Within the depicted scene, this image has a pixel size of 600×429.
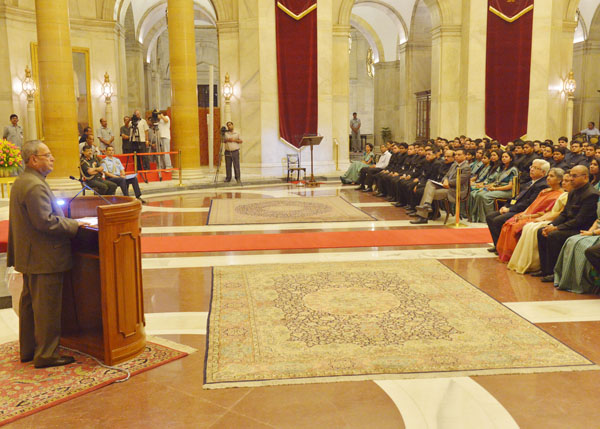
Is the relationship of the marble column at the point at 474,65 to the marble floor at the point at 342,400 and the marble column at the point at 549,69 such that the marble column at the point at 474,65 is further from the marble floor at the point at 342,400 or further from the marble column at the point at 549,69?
the marble floor at the point at 342,400

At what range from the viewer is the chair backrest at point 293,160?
51.9 feet

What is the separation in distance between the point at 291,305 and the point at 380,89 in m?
21.0

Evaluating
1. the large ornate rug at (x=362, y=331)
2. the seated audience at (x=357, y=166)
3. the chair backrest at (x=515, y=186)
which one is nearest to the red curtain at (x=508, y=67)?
the seated audience at (x=357, y=166)

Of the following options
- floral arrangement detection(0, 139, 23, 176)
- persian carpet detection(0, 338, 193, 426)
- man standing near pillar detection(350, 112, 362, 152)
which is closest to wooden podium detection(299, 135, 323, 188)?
floral arrangement detection(0, 139, 23, 176)

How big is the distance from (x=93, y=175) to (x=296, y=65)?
7.48 m

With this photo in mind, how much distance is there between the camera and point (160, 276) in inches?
241

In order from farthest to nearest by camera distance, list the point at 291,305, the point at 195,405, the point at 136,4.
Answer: the point at 136,4 < the point at 291,305 < the point at 195,405

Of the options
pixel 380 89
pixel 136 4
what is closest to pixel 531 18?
pixel 380 89

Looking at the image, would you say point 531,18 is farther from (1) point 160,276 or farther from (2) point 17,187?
(2) point 17,187

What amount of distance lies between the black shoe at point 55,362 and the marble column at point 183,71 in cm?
1146

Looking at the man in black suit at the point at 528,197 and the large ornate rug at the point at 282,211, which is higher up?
the man in black suit at the point at 528,197

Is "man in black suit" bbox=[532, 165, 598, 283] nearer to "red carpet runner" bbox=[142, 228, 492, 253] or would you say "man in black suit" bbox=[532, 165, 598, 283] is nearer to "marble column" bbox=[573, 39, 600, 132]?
"red carpet runner" bbox=[142, 228, 492, 253]

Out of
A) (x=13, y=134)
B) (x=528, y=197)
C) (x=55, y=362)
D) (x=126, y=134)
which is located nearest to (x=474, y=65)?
(x=126, y=134)

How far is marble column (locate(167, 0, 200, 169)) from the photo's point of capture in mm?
14742
